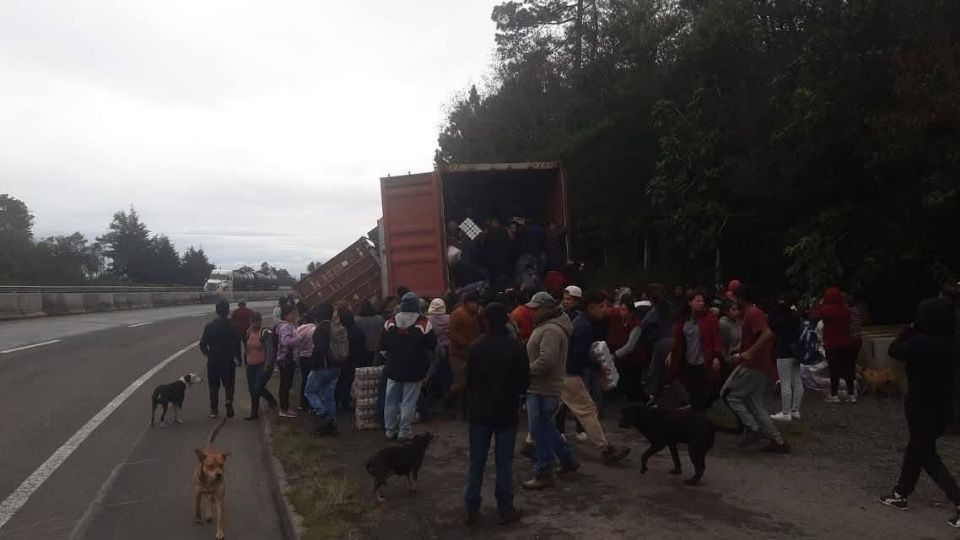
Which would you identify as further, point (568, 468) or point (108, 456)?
point (108, 456)

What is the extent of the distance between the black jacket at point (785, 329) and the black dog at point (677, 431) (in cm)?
284

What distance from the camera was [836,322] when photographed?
10.2 meters

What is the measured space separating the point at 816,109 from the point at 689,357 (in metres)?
7.38

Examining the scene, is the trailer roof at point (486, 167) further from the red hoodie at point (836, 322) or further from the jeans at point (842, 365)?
the jeans at point (842, 365)

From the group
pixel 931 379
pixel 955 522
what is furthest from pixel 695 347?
pixel 955 522

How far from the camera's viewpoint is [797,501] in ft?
20.8

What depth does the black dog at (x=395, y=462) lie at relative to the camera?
256 inches

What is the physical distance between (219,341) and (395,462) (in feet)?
15.5

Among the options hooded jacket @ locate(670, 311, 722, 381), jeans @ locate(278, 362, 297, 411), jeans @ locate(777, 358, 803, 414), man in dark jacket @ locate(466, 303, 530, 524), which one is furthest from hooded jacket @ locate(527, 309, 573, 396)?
jeans @ locate(278, 362, 297, 411)

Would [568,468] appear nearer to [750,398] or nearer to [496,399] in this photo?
[496,399]

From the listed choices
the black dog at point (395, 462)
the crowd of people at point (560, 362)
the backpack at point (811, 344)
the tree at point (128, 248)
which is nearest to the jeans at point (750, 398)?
the crowd of people at point (560, 362)

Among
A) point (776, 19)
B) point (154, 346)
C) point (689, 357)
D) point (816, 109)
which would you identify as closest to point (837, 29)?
point (816, 109)

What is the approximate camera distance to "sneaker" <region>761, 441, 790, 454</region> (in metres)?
7.84

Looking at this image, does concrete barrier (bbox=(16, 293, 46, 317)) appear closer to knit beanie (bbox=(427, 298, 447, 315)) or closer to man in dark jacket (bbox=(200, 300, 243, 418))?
man in dark jacket (bbox=(200, 300, 243, 418))
